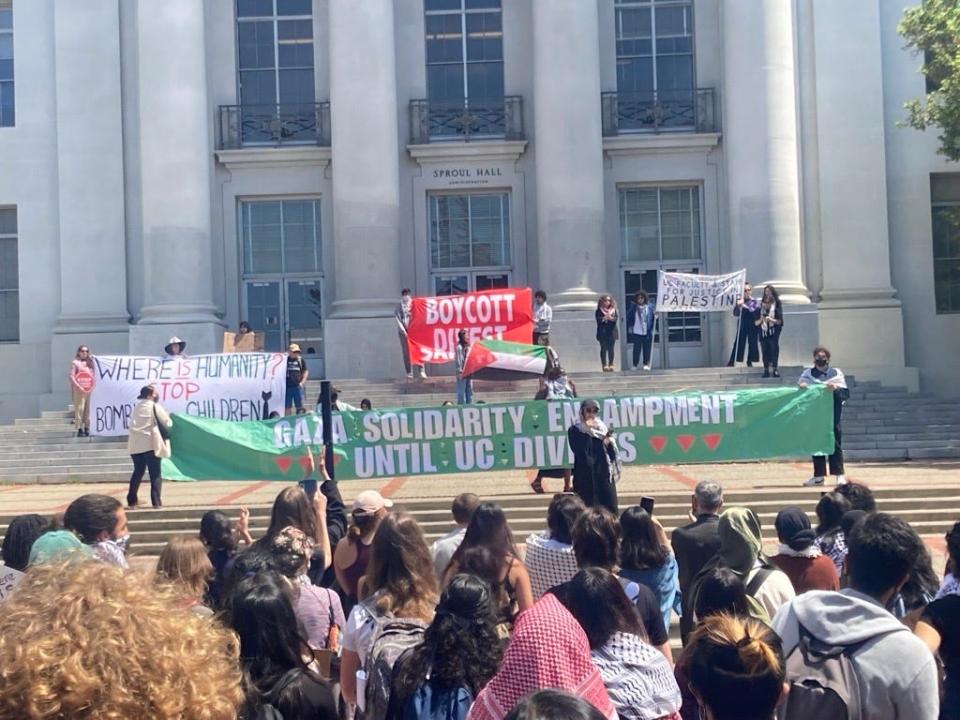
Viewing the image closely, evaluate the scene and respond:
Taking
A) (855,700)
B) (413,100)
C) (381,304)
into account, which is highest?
(413,100)

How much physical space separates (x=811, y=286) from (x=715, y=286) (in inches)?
181

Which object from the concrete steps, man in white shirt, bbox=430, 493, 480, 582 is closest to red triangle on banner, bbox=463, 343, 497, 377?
the concrete steps

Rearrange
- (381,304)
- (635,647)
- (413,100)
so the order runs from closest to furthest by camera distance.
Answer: (635,647) → (381,304) → (413,100)

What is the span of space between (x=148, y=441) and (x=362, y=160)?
13413 mm

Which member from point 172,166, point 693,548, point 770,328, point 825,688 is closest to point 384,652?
point 825,688

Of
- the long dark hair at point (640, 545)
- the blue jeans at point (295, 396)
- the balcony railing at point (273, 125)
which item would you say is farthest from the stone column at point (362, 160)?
the long dark hair at point (640, 545)

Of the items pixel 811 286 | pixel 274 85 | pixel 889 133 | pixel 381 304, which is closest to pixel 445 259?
pixel 381 304

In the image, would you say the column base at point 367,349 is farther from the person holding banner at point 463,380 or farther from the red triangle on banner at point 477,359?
the red triangle on banner at point 477,359

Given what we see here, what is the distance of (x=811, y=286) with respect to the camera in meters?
29.6

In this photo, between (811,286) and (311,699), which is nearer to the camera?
(311,699)

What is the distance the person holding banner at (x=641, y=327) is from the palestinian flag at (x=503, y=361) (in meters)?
4.66

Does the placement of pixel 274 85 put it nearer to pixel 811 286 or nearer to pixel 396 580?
pixel 811 286

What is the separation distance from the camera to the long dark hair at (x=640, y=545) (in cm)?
663

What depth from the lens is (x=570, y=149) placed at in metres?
28.2
